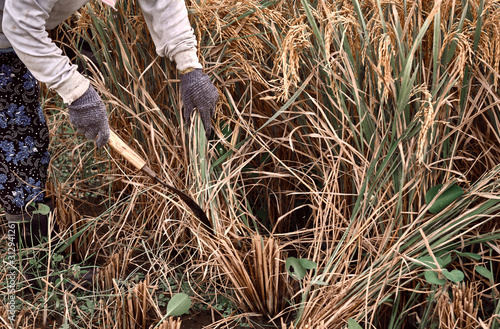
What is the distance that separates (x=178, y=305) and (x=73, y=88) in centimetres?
68

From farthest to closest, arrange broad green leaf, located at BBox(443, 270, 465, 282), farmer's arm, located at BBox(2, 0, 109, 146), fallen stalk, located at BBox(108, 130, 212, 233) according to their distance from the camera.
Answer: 1. fallen stalk, located at BBox(108, 130, 212, 233)
2. farmer's arm, located at BBox(2, 0, 109, 146)
3. broad green leaf, located at BBox(443, 270, 465, 282)

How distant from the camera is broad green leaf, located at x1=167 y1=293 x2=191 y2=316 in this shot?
1659mm

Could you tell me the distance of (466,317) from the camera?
1496 mm

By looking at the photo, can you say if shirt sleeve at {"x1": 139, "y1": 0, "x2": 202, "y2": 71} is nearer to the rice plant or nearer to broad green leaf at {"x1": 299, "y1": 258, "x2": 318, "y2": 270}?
the rice plant

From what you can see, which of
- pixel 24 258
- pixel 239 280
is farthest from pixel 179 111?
pixel 24 258

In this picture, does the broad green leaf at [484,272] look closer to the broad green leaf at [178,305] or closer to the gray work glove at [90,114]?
the broad green leaf at [178,305]

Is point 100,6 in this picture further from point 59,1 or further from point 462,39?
point 462,39

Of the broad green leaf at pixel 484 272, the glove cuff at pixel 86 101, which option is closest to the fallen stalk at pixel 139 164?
the glove cuff at pixel 86 101

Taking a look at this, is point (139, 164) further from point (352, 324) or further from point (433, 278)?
point (433, 278)

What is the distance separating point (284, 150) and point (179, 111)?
37cm

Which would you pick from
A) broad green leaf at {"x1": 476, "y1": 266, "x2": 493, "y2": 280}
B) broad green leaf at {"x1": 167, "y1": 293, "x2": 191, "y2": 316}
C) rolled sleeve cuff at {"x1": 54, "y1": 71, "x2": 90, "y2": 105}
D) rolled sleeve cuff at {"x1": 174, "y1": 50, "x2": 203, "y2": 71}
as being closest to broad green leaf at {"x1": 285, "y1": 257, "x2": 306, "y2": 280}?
broad green leaf at {"x1": 167, "y1": 293, "x2": 191, "y2": 316}

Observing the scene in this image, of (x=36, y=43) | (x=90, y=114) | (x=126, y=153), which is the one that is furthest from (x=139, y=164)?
(x=36, y=43)

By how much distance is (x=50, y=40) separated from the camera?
1.58 m

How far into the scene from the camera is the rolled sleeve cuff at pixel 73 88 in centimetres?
165
